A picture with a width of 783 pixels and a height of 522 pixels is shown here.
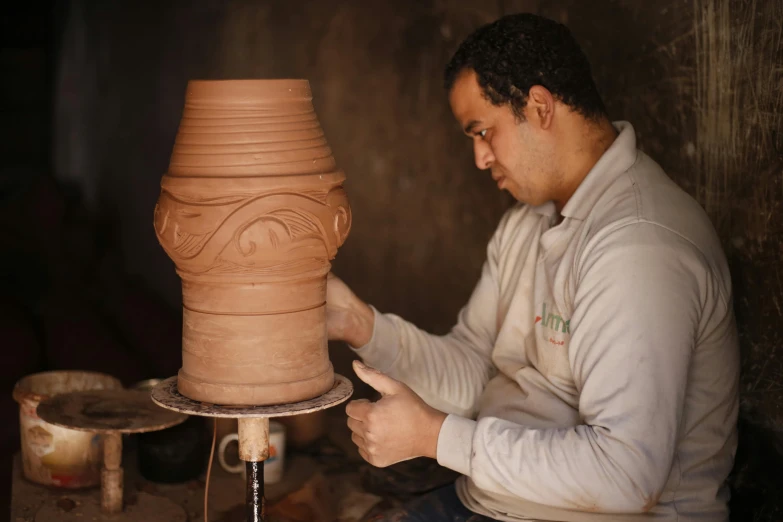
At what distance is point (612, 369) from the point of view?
204 centimetres

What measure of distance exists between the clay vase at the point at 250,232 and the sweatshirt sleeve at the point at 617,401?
445 mm

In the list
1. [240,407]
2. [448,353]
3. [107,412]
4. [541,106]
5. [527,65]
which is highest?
[527,65]

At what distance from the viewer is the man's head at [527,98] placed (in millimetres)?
2389

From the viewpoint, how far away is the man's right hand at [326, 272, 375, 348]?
2.65 m

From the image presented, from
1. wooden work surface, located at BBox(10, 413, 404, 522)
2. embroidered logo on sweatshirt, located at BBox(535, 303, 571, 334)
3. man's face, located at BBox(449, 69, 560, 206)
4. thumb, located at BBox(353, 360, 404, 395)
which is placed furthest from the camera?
wooden work surface, located at BBox(10, 413, 404, 522)

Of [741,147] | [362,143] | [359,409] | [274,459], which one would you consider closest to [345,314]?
[359,409]

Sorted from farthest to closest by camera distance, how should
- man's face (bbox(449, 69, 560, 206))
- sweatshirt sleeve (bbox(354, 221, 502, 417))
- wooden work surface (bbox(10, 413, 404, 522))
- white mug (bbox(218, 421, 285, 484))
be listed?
white mug (bbox(218, 421, 285, 484)), wooden work surface (bbox(10, 413, 404, 522)), sweatshirt sleeve (bbox(354, 221, 502, 417)), man's face (bbox(449, 69, 560, 206))

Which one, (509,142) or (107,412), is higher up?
(509,142)

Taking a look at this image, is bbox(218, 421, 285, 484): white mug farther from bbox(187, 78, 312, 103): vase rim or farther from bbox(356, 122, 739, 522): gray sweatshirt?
bbox(187, 78, 312, 103): vase rim

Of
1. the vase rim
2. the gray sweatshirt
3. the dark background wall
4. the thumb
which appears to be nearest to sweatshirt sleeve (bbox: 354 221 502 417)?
the gray sweatshirt

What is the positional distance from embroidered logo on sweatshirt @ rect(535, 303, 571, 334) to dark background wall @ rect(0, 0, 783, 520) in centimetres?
58

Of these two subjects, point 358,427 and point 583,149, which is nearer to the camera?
point 358,427

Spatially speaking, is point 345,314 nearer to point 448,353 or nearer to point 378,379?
point 448,353

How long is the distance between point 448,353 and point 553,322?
1.79 feet
